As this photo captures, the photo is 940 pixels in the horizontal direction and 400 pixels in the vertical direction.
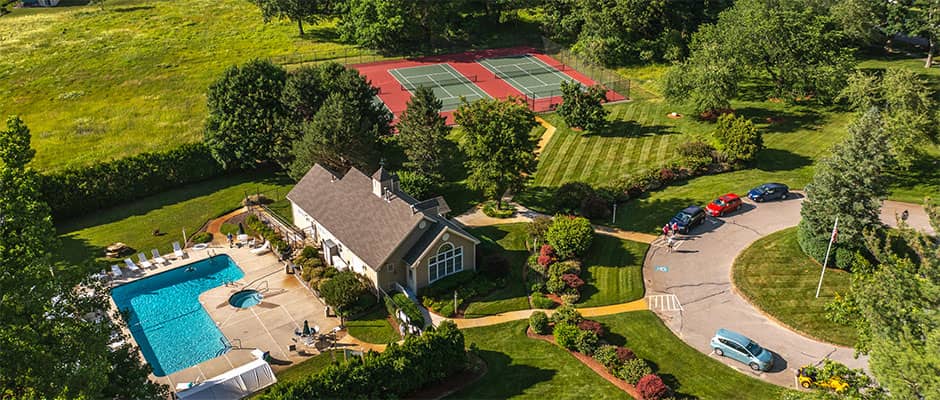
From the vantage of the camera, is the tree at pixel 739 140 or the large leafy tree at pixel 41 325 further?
the tree at pixel 739 140

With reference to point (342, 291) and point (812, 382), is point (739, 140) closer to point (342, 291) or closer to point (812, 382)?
point (812, 382)

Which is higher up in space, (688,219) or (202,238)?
(688,219)

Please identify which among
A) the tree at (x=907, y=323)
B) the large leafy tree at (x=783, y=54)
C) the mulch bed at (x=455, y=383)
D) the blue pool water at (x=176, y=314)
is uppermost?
the large leafy tree at (x=783, y=54)

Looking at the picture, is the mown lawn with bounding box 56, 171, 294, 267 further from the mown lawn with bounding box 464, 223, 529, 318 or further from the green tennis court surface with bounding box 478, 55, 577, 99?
the green tennis court surface with bounding box 478, 55, 577, 99

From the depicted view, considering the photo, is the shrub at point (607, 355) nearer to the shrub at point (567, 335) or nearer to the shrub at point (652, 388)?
the shrub at point (567, 335)

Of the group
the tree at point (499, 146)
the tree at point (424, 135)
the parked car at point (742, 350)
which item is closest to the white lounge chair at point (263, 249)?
the tree at point (424, 135)

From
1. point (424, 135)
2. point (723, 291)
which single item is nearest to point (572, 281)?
point (723, 291)

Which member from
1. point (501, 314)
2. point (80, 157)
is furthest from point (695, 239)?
point (80, 157)
